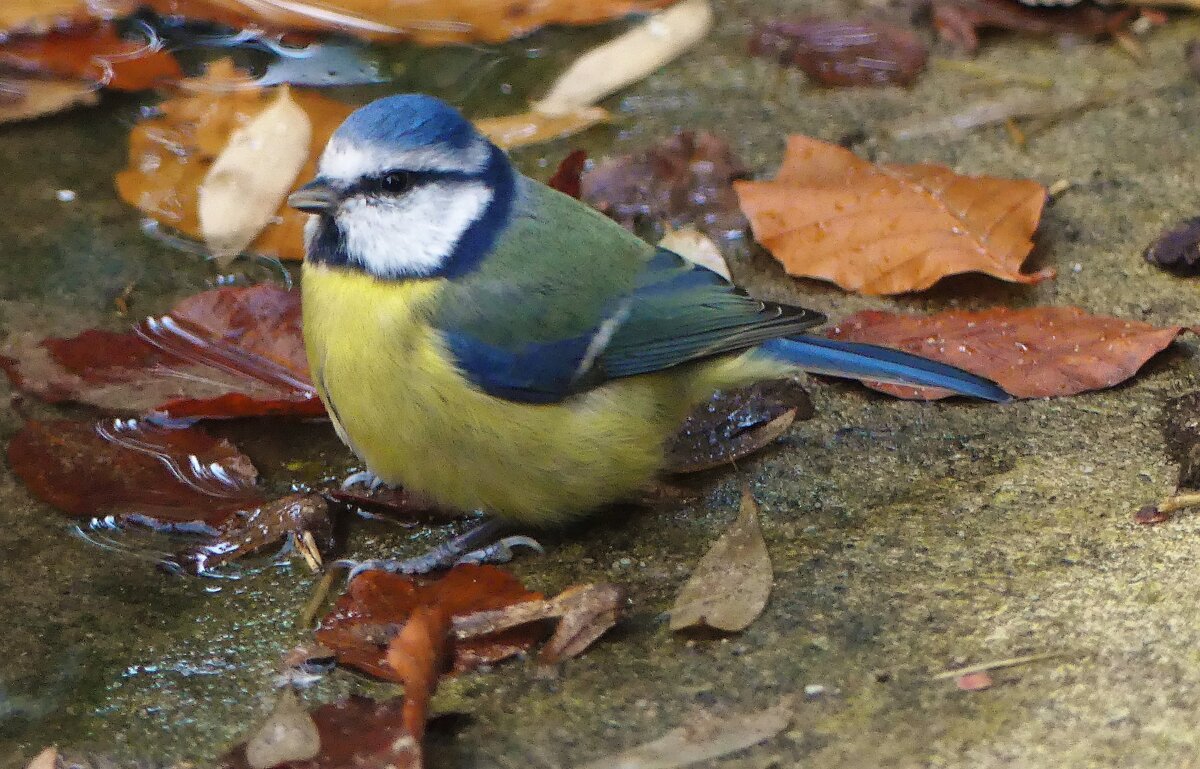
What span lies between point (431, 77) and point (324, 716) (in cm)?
234

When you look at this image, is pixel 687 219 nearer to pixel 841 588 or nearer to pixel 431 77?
pixel 431 77

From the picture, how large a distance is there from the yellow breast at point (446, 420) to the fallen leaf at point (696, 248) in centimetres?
65

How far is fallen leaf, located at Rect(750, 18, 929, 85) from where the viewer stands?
3.75 metres

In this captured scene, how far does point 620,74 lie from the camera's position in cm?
378

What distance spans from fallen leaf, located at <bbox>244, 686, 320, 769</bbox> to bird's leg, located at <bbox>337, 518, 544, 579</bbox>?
41 cm

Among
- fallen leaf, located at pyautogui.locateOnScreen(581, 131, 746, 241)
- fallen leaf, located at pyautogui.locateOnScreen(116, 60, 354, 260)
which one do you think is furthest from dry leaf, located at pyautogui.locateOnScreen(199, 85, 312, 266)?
fallen leaf, located at pyautogui.locateOnScreen(581, 131, 746, 241)

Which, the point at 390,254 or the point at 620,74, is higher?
the point at 390,254

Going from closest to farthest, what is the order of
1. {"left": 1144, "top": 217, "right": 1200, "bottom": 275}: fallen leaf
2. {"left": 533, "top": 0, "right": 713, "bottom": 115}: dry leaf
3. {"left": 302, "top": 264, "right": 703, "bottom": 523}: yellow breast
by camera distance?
1. {"left": 302, "top": 264, "right": 703, "bottom": 523}: yellow breast
2. {"left": 1144, "top": 217, "right": 1200, "bottom": 275}: fallen leaf
3. {"left": 533, "top": 0, "right": 713, "bottom": 115}: dry leaf

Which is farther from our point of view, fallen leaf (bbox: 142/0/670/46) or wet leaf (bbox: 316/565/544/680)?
fallen leaf (bbox: 142/0/670/46)

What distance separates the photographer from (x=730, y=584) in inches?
83.6

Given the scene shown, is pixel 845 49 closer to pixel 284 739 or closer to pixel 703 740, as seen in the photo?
pixel 703 740

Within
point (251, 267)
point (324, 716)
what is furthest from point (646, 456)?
point (251, 267)

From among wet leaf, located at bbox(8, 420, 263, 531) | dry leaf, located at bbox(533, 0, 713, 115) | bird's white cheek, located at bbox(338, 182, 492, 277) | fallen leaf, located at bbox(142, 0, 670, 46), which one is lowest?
wet leaf, located at bbox(8, 420, 263, 531)

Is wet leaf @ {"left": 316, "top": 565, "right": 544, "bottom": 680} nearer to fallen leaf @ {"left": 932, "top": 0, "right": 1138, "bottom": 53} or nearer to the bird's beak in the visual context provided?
the bird's beak
